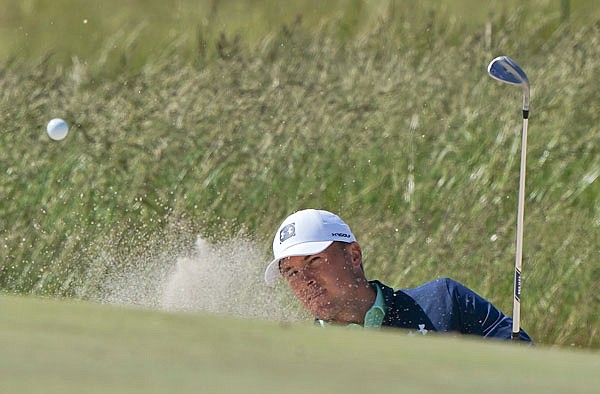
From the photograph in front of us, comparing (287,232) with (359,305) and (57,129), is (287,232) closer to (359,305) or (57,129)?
(359,305)

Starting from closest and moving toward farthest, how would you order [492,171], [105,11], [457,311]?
[457,311] < [492,171] < [105,11]

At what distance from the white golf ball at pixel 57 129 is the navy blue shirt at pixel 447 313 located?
17.4ft

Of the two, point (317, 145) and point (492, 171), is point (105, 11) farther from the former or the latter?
point (492, 171)

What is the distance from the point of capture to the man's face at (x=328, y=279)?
5.29 meters

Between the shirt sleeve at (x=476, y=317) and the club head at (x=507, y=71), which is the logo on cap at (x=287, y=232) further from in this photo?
the club head at (x=507, y=71)

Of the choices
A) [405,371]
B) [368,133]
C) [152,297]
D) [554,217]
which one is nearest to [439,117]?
[368,133]

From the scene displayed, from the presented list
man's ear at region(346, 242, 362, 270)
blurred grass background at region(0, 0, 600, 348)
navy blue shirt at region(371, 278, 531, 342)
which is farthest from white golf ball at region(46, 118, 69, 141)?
navy blue shirt at region(371, 278, 531, 342)

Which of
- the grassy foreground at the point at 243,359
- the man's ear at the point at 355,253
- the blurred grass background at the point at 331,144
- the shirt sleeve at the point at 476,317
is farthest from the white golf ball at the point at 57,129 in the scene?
the grassy foreground at the point at 243,359

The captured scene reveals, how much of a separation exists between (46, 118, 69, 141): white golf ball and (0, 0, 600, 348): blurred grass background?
0.10 metres

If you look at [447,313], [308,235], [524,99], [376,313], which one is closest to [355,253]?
[308,235]

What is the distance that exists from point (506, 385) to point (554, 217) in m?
6.03

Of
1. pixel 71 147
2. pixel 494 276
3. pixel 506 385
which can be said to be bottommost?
pixel 506 385

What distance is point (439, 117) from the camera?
9273 millimetres

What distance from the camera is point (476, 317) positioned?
5.13 meters
